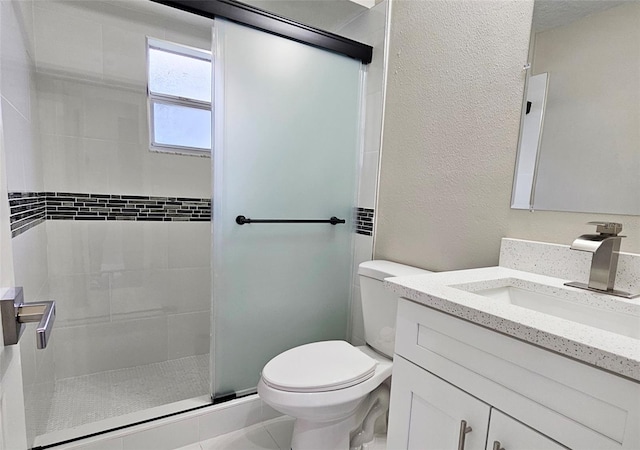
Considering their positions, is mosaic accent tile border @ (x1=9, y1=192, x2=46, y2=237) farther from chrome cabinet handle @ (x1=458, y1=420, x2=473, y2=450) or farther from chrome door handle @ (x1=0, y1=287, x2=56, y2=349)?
chrome cabinet handle @ (x1=458, y1=420, x2=473, y2=450)

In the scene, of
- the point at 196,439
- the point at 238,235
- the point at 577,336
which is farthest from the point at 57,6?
the point at 577,336

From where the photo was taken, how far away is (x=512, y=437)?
665 mm

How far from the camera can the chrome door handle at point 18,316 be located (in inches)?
18.7

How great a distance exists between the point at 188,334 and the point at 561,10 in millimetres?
2461

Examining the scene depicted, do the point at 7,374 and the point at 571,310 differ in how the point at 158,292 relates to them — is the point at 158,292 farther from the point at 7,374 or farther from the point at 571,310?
the point at 571,310

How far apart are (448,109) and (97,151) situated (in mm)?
1833

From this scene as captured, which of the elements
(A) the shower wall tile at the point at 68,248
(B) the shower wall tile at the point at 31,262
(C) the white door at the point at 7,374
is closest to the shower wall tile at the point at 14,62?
(B) the shower wall tile at the point at 31,262

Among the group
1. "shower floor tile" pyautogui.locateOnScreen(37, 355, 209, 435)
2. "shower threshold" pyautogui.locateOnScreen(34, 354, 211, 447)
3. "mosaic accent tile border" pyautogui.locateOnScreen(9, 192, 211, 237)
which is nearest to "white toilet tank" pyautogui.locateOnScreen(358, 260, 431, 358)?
"shower threshold" pyautogui.locateOnScreen(34, 354, 211, 447)

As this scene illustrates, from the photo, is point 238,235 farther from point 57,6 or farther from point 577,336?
point 57,6

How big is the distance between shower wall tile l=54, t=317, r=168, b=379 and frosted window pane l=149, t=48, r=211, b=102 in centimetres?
143

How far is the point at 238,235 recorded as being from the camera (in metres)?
1.59

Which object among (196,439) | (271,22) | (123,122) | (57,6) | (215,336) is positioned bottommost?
(196,439)

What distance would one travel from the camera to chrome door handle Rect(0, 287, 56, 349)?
1.56 ft

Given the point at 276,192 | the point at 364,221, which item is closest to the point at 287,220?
the point at 276,192
